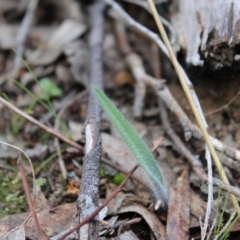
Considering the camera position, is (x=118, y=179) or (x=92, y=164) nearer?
(x=92, y=164)

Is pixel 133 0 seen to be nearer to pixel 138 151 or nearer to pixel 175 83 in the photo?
pixel 175 83

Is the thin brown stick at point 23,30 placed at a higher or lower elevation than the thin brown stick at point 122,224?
higher

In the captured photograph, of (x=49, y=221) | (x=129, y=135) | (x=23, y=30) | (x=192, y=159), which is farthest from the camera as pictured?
(x=23, y=30)

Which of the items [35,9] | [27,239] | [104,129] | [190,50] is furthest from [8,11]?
[27,239]

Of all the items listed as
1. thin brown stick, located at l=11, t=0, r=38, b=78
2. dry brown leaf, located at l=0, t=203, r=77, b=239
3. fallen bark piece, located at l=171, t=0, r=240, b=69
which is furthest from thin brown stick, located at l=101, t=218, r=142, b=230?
thin brown stick, located at l=11, t=0, r=38, b=78

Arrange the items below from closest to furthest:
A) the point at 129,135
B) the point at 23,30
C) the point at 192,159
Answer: the point at 129,135 → the point at 192,159 → the point at 23,30

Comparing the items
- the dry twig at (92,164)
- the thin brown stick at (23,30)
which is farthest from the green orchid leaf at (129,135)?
the thin brown stick at (23,30)

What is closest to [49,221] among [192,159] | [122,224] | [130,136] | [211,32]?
[122,224]

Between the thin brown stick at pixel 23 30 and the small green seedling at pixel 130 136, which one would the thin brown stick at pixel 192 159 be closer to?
the small green seedling at pixel 130 136

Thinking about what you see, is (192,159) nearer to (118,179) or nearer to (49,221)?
(118,179)
